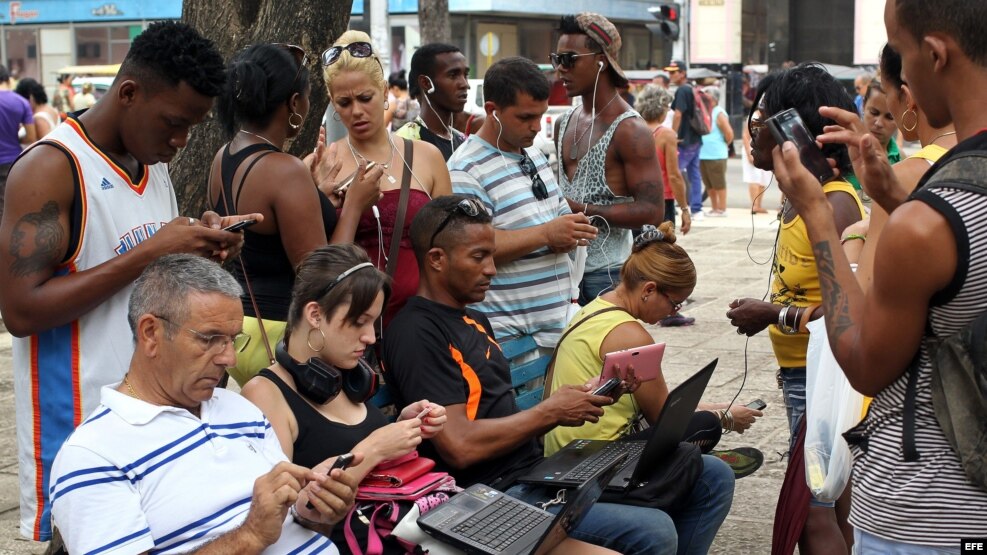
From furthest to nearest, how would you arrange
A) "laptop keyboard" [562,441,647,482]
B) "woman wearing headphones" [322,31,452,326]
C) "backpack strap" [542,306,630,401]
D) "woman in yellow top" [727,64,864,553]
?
"woman wearing headphones" [322,31,452,326] < "backpack strap" [542,306,630,401] < "woman in yellow top" [727,64,864,553] < "laptop keyboard" [562,441,647,482]

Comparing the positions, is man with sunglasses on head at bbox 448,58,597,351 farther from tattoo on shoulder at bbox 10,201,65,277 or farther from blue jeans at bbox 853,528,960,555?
blue jeans at bbox 853,528,960,555

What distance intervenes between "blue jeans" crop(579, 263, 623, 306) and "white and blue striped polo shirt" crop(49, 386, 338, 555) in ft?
8.81

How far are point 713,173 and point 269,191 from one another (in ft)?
40.8

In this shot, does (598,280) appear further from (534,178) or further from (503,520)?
(503,520)

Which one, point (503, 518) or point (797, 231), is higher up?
point (797, 231)

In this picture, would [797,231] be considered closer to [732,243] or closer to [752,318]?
[752,318]

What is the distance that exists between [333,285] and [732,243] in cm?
1047

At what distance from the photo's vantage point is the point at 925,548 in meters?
2.18

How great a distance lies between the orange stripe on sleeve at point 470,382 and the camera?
3496 millimetres

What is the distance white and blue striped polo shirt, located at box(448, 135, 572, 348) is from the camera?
446 centimetres

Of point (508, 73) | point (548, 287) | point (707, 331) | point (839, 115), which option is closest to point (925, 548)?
point (839, 115)

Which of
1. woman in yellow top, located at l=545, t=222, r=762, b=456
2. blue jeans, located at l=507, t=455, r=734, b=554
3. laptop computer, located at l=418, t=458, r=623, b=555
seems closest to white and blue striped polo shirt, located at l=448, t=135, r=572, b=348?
woman in yellow top, located at l=545, t=222, r=762, b=456

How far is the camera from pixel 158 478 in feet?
8.52

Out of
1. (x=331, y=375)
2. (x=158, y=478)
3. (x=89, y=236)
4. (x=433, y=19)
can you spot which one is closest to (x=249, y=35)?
(x=89, y=236)
